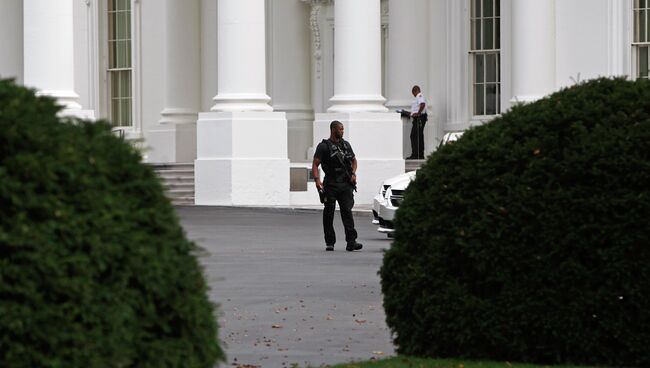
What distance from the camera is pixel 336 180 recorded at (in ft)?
74.1

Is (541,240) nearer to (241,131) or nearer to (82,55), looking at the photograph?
(241,131)

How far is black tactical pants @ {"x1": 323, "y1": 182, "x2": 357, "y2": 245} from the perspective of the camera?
22391 mm

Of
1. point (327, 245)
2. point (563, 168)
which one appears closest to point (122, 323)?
point (563, 168)

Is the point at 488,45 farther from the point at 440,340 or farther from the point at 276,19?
the point at 440,340

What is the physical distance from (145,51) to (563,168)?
3274 cm

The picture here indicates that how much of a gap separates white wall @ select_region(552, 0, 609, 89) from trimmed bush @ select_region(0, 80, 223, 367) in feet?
96.7

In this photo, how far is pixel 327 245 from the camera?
2266cm

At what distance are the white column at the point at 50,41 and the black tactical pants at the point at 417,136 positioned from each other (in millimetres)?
7059

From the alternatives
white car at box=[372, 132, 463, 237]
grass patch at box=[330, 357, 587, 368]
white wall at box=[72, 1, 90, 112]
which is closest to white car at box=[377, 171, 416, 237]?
white car at box=[372, 132, 463, 237]

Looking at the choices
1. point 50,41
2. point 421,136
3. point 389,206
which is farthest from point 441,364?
point 50,41

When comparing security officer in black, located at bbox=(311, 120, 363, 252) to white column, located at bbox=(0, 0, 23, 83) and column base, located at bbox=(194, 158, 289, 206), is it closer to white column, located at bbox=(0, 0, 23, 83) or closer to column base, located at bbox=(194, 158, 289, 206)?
column base, located at bbox=(194, 158, 289, 206)

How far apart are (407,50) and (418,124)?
1998 millimetres

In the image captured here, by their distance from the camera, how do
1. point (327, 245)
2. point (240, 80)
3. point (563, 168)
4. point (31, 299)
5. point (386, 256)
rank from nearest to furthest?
point (31, 299) → point (563, 168) → point (386, 256) → point (327, 245) → point (240, 80)

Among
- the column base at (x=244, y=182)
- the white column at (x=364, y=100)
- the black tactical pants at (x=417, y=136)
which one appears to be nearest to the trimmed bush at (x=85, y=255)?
the column base at (x=244, y=182)
